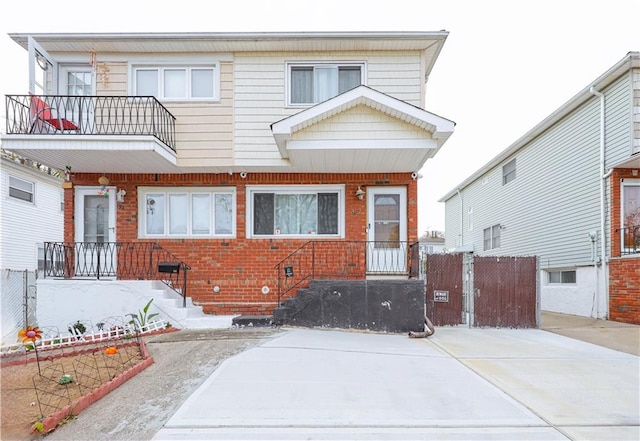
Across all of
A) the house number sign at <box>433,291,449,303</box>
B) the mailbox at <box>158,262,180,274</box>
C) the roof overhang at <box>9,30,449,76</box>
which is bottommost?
the house number sign at <box>433,291,449,303</box>

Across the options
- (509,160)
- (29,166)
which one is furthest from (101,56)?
(509,160)

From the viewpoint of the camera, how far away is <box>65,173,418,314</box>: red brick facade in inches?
384

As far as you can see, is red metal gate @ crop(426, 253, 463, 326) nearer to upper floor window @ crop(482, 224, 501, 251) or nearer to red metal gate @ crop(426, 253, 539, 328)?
red metal gate @ crop(426, 253, 539, 328)

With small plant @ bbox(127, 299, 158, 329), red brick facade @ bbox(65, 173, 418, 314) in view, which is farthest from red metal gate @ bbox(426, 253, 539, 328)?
small plant @ bbox(127, 299, 158, 329)

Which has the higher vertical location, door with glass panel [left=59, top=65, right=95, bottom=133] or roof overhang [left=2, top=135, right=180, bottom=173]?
door with glass panel [left=59, top=65, right=95, bottom=133]

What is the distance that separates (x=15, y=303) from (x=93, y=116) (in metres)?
5.08

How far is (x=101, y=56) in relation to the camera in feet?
31.6

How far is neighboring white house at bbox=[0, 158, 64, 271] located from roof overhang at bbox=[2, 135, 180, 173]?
8056mm

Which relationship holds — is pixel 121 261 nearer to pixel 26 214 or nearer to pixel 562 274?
pixel 26 214

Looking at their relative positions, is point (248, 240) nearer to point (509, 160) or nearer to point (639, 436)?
point (639, 436)

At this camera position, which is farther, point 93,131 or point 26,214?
point 26,214

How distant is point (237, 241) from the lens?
9.82 meters

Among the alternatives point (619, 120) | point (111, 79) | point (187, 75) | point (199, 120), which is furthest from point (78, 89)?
point (619, 120)

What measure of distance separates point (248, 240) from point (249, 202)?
0.91m
